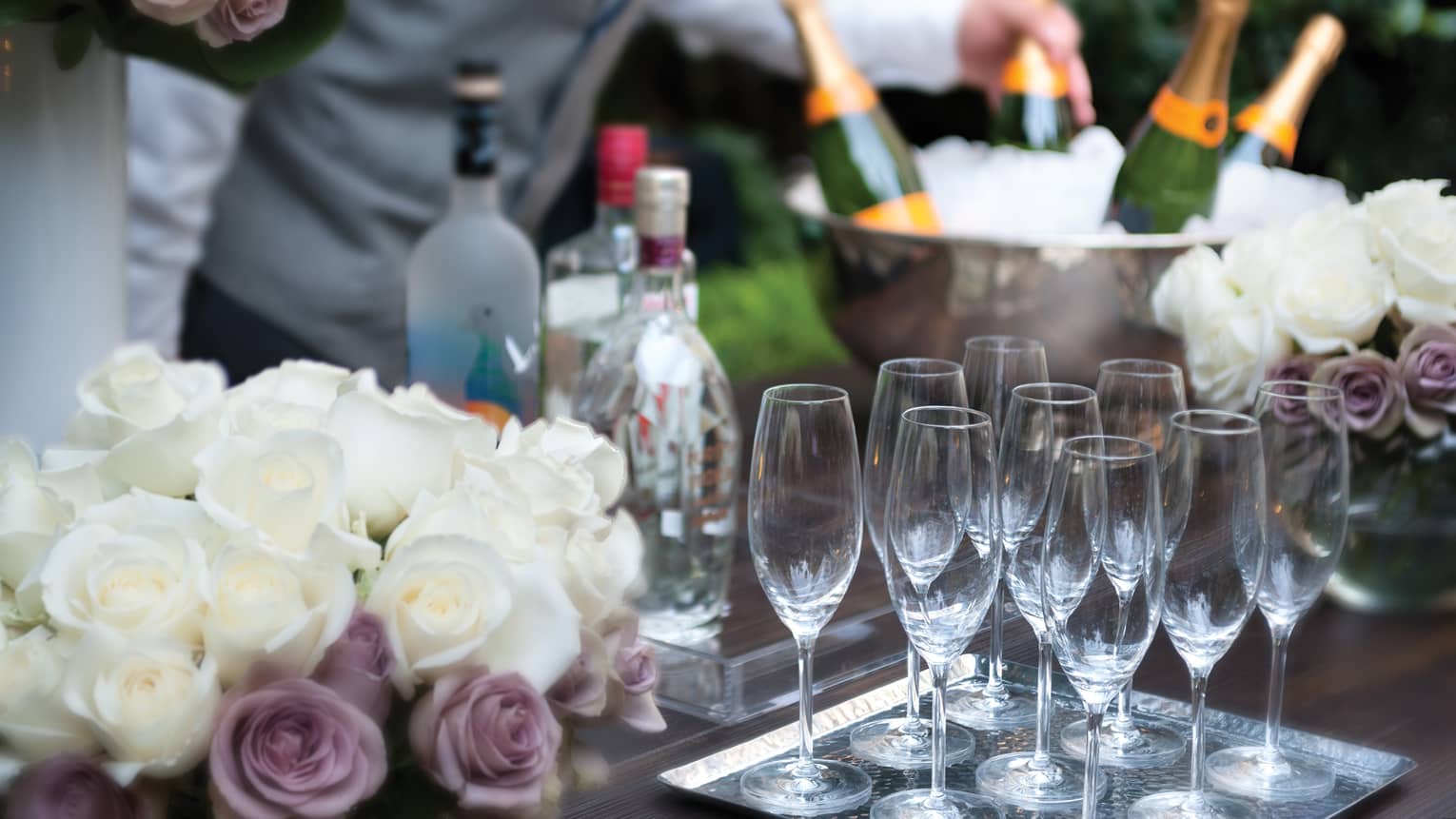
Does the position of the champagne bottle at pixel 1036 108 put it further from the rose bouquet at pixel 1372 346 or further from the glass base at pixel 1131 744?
the glass base at pixel 1131 744

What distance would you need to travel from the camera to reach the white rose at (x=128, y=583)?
22.8 inches

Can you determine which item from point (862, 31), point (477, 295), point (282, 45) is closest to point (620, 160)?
point (477, 295)

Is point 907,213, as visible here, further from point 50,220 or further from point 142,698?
point 142,698

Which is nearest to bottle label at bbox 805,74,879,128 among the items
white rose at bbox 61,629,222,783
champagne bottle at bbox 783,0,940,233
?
champagne bottle at bbox 783,0,940,233

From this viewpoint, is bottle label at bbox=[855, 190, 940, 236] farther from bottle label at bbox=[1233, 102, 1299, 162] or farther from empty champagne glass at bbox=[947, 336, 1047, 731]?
empty champagne glass at bbox=[947, 336, 1047, 731]

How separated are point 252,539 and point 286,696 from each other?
2.5 inches

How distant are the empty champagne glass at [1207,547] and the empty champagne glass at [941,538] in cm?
9

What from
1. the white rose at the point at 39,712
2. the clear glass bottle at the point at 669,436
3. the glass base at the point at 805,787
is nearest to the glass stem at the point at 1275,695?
the glass base at the point at 805,787

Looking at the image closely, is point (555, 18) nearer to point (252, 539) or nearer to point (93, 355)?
→ point (93, 355)

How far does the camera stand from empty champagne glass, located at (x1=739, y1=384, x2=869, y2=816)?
76 centimetres

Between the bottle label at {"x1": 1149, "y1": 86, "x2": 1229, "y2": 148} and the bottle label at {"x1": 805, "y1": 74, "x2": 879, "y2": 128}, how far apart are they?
283 mm

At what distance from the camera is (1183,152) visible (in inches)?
55.8

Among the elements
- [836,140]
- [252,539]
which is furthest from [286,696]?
[836,140]

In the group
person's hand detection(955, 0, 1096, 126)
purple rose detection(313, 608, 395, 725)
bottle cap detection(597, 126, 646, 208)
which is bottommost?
purple rose detection(313, 608, 395, 725)
